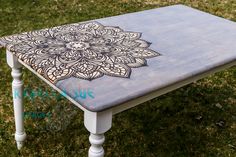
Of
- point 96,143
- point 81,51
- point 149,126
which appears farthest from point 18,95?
point 149,126

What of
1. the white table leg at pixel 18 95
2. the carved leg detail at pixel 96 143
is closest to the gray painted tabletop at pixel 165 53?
the carved leg detail at pixel 96 143

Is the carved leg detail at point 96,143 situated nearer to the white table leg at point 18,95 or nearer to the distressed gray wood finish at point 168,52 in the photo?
the distressed gray wood finish at point 168,52

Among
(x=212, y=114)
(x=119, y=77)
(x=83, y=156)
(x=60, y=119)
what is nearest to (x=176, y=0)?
(x=212, y=114)

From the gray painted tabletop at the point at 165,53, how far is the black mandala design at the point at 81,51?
0.21ft

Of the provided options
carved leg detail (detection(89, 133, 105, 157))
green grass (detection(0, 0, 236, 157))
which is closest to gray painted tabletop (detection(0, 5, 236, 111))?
carved leg detail (detection(89, 133, 105, 157))

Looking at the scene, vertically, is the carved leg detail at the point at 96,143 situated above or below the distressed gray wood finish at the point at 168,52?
below

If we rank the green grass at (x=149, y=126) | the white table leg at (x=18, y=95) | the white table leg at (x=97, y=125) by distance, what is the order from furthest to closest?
1. the green grass at (x=149, y=126)
2. the white table leg at (x=18, y=95)
3. the white table leg at (x=97, y=125)

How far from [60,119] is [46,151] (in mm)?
440

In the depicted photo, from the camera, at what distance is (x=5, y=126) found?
116 inches

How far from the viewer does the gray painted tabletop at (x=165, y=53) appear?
1811 mm

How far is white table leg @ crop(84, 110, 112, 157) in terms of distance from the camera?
176 centimetres

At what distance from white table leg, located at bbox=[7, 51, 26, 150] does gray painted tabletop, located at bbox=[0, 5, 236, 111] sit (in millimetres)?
575

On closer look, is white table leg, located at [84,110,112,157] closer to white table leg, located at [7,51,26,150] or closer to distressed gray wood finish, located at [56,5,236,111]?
distressed gray wood finish, located at [56,5,236,111]

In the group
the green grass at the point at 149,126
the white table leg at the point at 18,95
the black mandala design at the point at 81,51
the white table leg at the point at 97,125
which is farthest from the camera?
the green grass at the point at 149,126
